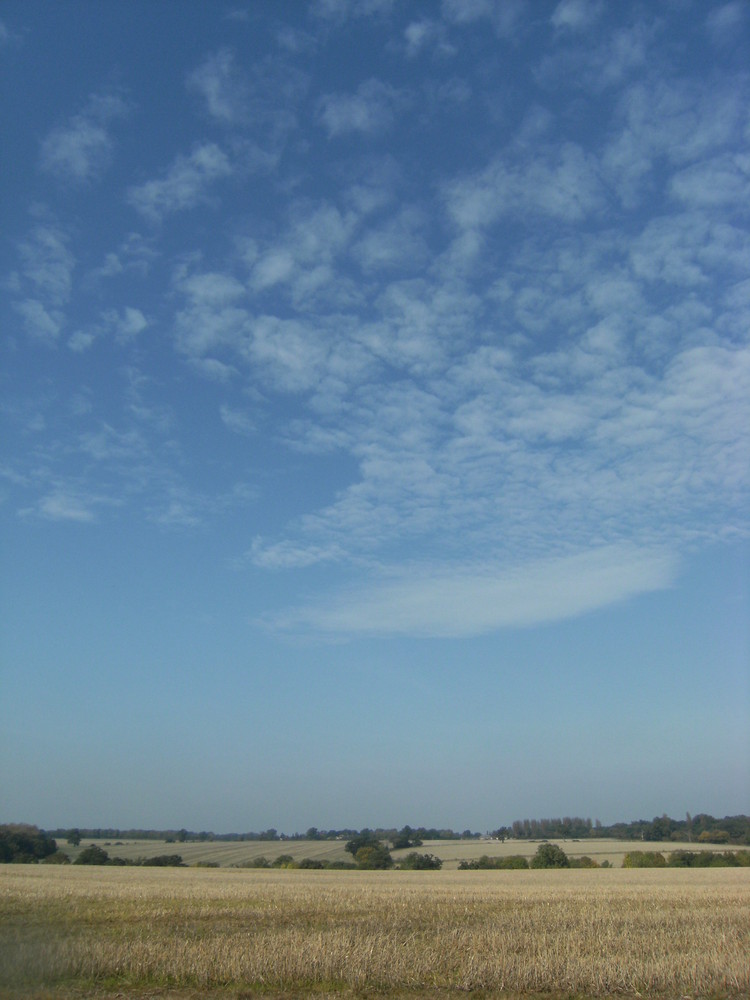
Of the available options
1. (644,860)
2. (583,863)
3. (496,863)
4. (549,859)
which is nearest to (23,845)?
(496,863)

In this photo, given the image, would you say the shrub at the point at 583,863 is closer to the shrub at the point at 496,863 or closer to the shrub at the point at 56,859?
the shrub at the point at 496,863

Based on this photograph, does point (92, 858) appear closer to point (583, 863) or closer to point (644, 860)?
point (583, 863)

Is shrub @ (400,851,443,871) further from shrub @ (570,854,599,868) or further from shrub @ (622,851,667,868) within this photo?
shrub @ (622,851,667,868)

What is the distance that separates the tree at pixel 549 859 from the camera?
8181 centimetres

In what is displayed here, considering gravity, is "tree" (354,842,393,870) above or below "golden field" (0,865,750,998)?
below

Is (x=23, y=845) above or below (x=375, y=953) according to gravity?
below

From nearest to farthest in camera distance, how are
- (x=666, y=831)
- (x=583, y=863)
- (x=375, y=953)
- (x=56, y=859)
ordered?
(x=375, y=953) → (x=56, y=859) → (x=583, y=863) → (x=666, y=831)

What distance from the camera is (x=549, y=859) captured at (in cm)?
8206

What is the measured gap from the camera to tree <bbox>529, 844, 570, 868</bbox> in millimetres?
81812

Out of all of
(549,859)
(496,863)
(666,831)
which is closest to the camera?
(549,859)

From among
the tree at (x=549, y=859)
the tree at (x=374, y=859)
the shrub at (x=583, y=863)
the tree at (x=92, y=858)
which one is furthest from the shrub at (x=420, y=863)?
the tree at (x=92, y=858)

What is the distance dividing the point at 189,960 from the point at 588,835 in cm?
18109

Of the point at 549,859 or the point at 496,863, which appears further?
the point at 496,863

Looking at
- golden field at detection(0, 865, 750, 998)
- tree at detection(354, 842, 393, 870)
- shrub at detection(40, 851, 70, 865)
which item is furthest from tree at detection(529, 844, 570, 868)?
golden field at detection(0, 865, 750, 998)
